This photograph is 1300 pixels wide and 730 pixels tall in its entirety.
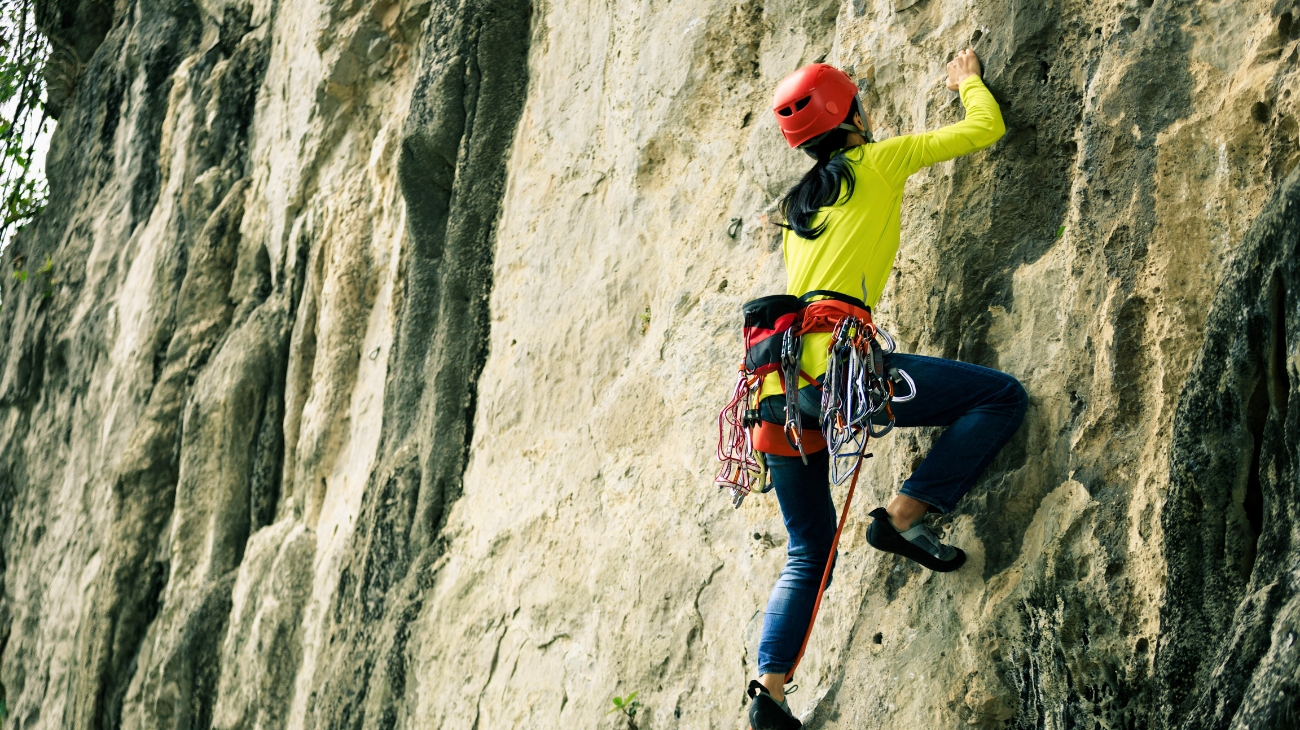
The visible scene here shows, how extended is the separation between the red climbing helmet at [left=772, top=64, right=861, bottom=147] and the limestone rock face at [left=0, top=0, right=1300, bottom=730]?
1.84 feet

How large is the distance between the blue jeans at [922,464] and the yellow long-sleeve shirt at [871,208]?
0.95ft

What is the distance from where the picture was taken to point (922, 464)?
3588 mm

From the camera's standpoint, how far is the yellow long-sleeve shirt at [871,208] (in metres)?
3.65

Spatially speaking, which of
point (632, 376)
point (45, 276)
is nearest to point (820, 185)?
point (632, 376)

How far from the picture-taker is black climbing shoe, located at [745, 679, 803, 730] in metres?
3.68

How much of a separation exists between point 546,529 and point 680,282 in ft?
4.58

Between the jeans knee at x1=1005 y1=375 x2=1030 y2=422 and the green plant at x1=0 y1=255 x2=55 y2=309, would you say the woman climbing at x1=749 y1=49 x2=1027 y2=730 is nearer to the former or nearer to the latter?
the jeans knee at x1=1005 y1=375 x2=1030 y2=422

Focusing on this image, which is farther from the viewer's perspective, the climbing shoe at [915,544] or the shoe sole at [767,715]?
the shoe sole at [767,715]

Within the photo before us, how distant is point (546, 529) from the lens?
5.70 m

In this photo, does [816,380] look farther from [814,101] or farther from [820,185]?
[814,101]

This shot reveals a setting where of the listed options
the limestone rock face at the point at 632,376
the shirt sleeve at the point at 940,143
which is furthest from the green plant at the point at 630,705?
the shirt sleeve at the point at 940,143

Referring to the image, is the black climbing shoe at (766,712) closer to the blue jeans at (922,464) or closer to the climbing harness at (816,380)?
the blue jeans at (922,464)

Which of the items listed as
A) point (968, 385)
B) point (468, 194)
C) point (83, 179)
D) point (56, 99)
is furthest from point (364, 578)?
point (56, 99)

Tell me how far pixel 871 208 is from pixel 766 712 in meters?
1.61
